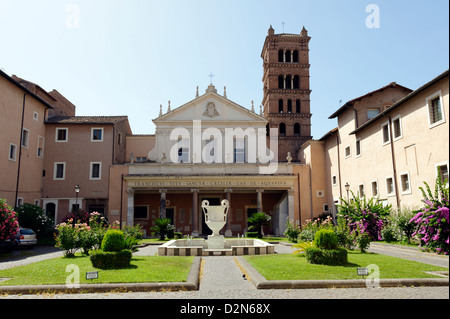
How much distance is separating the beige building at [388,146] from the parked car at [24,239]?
65.8 feet

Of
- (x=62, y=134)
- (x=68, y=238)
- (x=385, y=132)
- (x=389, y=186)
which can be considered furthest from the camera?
(x=62, y=134)

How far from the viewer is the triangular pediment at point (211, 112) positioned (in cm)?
3606

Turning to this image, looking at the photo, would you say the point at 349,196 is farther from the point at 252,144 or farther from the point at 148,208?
the point at 148,208

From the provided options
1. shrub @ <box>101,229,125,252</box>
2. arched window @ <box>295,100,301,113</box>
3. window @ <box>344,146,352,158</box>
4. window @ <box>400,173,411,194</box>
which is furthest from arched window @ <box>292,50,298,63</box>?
shrub @ <box>101,229,125,252</box>

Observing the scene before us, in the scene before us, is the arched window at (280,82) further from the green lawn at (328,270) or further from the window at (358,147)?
the green lawn at (328,270)

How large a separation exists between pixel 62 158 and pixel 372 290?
31.0m

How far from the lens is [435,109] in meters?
18.4

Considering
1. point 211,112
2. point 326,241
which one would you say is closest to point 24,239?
point 326,241

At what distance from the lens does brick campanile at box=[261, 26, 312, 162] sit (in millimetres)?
45062

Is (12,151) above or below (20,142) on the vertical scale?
below

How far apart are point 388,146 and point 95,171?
2446cm

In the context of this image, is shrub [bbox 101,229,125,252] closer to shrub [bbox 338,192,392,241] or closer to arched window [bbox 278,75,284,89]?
shrub [bbox 338,192,392,241]

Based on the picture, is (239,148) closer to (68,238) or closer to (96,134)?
(96,134)

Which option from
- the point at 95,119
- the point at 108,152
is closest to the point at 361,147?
the point at 108,152
